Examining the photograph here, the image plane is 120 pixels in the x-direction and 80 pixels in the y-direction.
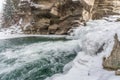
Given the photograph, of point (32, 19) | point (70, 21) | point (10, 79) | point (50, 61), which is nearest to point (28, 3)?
point (32, 19)

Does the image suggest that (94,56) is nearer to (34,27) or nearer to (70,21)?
(70,21)

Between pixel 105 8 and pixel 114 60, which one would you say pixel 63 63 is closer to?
pixel 114 60

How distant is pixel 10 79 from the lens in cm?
1110

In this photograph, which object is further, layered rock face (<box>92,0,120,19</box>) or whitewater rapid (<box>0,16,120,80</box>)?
layered rock face (<box>92,0,120,19</box>)

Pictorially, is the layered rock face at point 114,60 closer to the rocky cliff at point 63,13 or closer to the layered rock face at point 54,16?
the rocky cliff at point 63,13

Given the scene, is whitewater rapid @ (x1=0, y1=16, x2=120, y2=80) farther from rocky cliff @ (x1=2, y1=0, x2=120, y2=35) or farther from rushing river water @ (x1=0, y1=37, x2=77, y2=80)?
rocky cliff @ (x1=2, y1=0, x2=120, y2=35)

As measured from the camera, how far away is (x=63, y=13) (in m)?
26.5

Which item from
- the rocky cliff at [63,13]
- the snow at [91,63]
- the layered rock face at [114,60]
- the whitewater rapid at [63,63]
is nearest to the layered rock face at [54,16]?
the rocky cliff at [63,13]

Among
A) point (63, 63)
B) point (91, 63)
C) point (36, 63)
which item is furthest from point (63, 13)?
→ point (91, 63)

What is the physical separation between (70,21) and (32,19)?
5.53 m

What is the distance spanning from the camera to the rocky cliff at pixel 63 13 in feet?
82.8

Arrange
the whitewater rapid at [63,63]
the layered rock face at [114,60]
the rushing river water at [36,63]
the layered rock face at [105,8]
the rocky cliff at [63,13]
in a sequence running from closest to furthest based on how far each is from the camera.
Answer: the layered rock face at [114,60], the whitewater rapid at [63,63], the rushing river water at [36,63], the rocky cliff at [63,13], the layered rock face at [105,8]

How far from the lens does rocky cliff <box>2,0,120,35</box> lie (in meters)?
25.2

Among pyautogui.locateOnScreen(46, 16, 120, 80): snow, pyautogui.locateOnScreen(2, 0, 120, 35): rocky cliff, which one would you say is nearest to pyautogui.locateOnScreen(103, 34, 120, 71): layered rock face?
pyautogui.locateOnScreen(46, 16, 120, 80): snow
